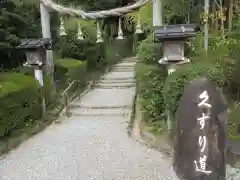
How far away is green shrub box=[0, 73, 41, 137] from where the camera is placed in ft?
25.5

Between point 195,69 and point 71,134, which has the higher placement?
point 195,69

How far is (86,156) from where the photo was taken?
7.24 m

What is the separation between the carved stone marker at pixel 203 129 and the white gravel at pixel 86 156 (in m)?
3.34

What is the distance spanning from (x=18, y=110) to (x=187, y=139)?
21.3ft

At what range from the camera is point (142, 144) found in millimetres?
7848

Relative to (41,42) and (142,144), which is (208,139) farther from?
(41,42)

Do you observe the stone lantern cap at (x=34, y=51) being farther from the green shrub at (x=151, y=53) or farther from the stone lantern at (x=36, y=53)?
the green shrub at (x=151, y=53)

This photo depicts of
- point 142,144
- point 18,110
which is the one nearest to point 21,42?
point 18,110

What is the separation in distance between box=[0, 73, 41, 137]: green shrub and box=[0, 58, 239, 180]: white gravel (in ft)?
1.97

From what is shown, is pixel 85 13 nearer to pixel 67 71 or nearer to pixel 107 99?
pixel 107 99

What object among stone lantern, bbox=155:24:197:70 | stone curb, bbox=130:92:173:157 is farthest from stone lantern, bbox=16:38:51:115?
stone lantern, bbox=155:24:197:70

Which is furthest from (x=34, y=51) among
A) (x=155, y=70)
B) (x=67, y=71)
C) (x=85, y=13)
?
(x=67, y=71)

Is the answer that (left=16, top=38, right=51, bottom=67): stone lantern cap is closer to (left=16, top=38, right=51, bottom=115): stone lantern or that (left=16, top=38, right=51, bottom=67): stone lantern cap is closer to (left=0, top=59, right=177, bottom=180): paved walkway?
(left=16, top=38, right=51, bottom=115): stone lantern

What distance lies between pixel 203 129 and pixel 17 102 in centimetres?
655
